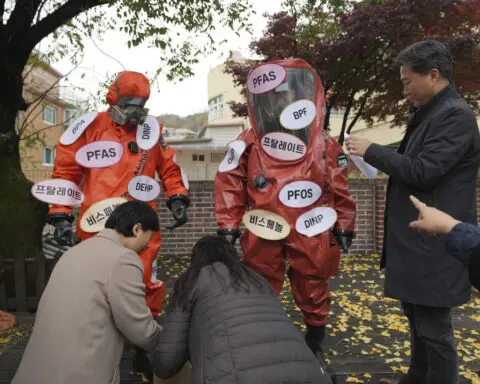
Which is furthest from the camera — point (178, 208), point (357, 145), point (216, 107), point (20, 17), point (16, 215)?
point (216, 107)

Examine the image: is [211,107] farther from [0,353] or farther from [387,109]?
[0,353]

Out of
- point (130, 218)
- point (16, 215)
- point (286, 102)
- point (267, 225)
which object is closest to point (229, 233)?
point (267, 225)

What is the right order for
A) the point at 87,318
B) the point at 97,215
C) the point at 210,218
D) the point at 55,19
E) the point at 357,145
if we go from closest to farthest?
the point at 87,318 < the point at 357,145 < the point at 97,215 < the point at 55,19 < the point at 210,218

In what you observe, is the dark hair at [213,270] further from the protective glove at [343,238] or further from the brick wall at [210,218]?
the brick wall at [210,218]

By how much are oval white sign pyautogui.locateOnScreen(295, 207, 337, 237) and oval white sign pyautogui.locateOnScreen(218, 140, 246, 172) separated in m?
0.58

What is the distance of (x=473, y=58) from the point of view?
8.59 m

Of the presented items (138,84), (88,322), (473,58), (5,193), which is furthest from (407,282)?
(473,58)

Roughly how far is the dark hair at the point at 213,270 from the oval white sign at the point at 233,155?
3.03ft

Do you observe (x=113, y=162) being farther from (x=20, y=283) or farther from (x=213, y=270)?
(x=20, y=283)

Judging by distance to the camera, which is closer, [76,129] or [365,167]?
[365,167]

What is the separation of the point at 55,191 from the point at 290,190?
5.10ft

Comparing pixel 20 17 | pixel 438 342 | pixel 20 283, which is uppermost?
pixel 20 17

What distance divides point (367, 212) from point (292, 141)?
197 inches

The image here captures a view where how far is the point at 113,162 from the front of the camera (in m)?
2.73
